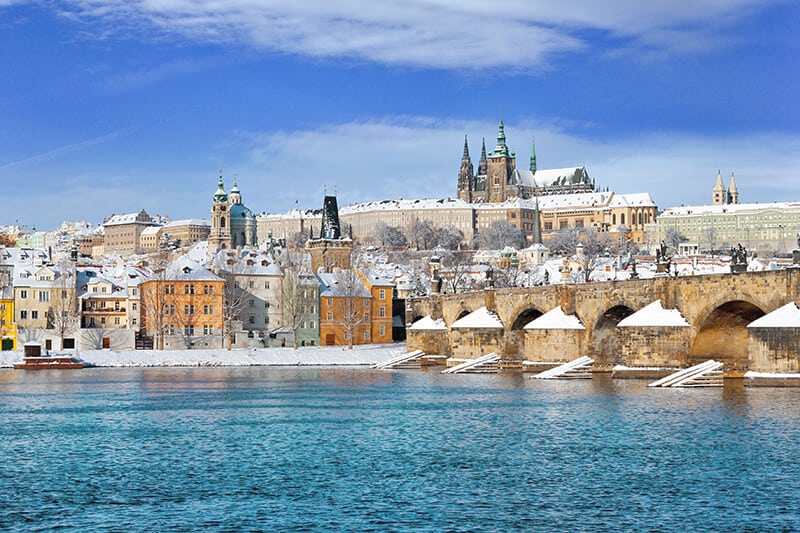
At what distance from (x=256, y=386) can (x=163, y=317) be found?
3028cm

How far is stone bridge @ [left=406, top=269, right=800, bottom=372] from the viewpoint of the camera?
4806cm

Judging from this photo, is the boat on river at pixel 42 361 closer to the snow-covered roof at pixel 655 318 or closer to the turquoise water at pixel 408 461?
the turquoise water at pixel 408 461

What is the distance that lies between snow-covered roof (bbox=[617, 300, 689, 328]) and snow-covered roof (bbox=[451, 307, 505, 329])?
56.6 ft

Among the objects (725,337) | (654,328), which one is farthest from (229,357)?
(725,337)

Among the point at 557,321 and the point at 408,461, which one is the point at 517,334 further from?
the point at 408,461

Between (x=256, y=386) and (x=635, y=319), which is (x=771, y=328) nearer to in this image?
(x=635, y=319)

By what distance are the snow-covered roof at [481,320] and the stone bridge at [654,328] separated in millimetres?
315

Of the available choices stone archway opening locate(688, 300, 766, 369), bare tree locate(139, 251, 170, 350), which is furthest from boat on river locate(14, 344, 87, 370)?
stone archway opening locate(688, 300, 766, 369)

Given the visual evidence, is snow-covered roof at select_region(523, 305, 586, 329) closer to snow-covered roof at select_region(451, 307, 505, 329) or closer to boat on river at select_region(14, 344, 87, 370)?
snow-covered roof at select_region(451, 307, 505, 329)

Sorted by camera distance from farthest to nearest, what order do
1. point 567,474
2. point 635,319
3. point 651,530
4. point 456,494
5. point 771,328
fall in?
point 635,319, point 771,328, point 567,474, point 456,494, point 651,530

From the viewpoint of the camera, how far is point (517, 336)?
7425 centimetres

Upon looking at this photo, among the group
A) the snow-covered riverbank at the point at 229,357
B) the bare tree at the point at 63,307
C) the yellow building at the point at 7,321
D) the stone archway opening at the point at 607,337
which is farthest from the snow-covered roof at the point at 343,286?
the stone archway opening at the point at 607,337

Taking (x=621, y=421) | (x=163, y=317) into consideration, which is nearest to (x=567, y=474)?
(x=621, y=421)

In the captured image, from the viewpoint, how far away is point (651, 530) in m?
24.5
